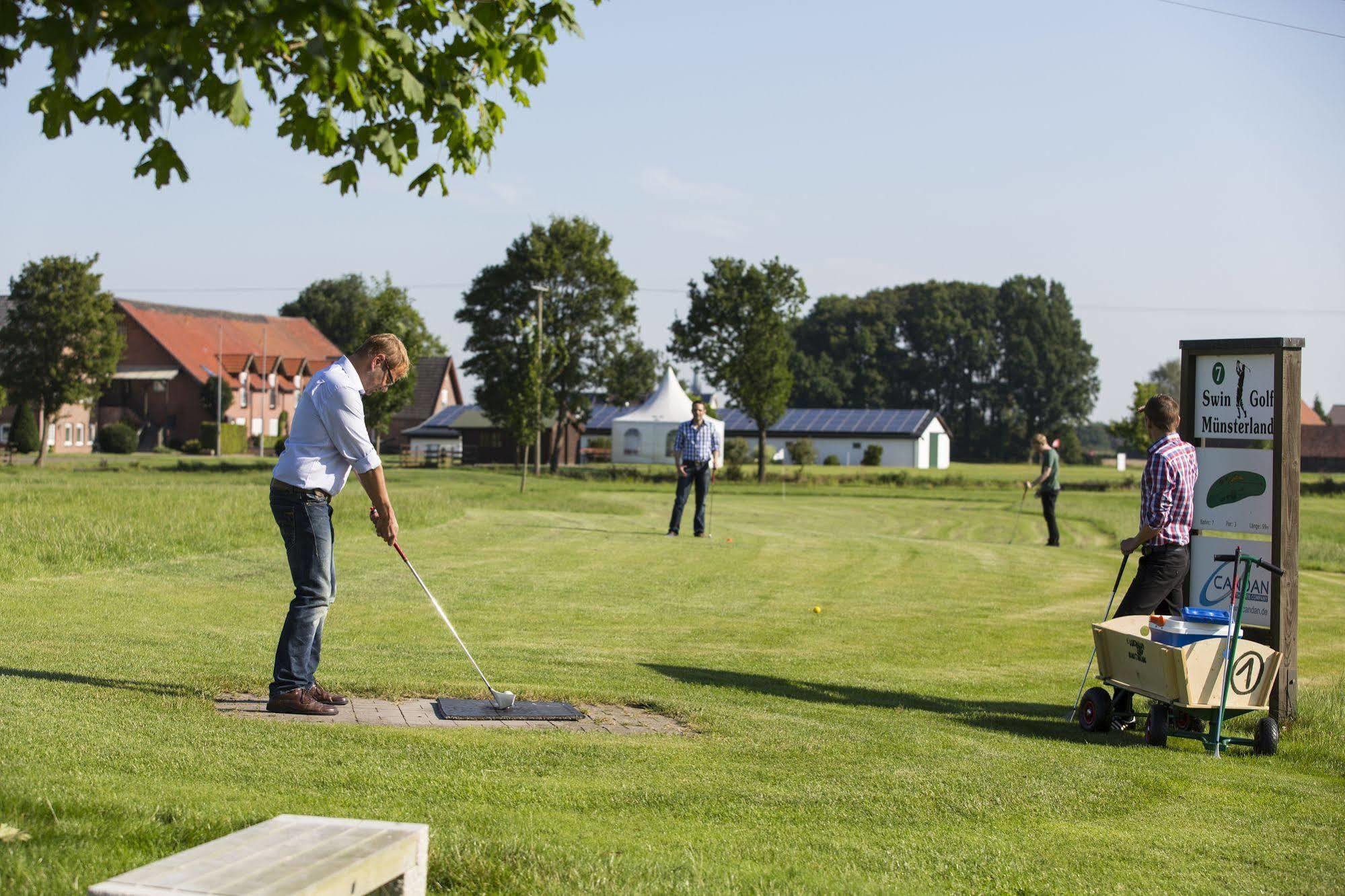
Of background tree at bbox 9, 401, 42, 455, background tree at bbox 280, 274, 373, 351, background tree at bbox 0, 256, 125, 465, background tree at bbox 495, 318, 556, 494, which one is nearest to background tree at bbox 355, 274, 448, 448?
background tree at bbox 495, 318, 556, 494

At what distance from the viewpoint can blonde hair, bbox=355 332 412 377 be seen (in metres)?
7.24

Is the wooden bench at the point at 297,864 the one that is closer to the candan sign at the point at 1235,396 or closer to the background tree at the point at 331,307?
the candan sign at the point at 1235,396

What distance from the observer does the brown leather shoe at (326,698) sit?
23.4 ft

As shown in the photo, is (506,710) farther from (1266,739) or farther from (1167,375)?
(1167,375)

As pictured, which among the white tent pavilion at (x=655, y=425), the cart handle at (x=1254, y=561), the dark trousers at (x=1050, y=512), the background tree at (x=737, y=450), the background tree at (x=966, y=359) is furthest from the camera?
the background tree at (x=966, y=359)

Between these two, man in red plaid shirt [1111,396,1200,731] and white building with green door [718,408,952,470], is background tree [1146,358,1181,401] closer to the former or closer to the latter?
white building with green door [718,408,952,470]

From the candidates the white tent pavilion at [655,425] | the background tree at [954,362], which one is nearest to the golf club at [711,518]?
the white tent pavilion at [655,425]

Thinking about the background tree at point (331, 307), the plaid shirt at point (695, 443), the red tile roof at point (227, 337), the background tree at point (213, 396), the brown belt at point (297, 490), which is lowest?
the brown belt at point (297, 490)

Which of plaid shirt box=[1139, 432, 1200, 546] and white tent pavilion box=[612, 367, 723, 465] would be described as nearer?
plaid shirt box=[1139, 432, 1200, 546]

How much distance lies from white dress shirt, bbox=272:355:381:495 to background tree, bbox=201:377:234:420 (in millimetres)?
72021

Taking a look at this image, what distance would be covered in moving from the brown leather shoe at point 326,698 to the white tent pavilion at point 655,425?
65.7m

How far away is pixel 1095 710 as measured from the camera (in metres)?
8.18

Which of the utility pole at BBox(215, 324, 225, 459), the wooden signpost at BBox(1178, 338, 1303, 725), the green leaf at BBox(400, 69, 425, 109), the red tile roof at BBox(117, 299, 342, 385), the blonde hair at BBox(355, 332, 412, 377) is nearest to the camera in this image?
the green leaf at BBox(400, 69, 425, 109)

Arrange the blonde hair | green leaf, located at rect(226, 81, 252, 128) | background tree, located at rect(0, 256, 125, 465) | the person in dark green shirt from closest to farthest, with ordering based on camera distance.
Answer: green leaf, located at rect(226, 81, 252, 128) → the blonde hair → the person in dark green shirt → background tree, located at rect(0, 256, 125, 465)
